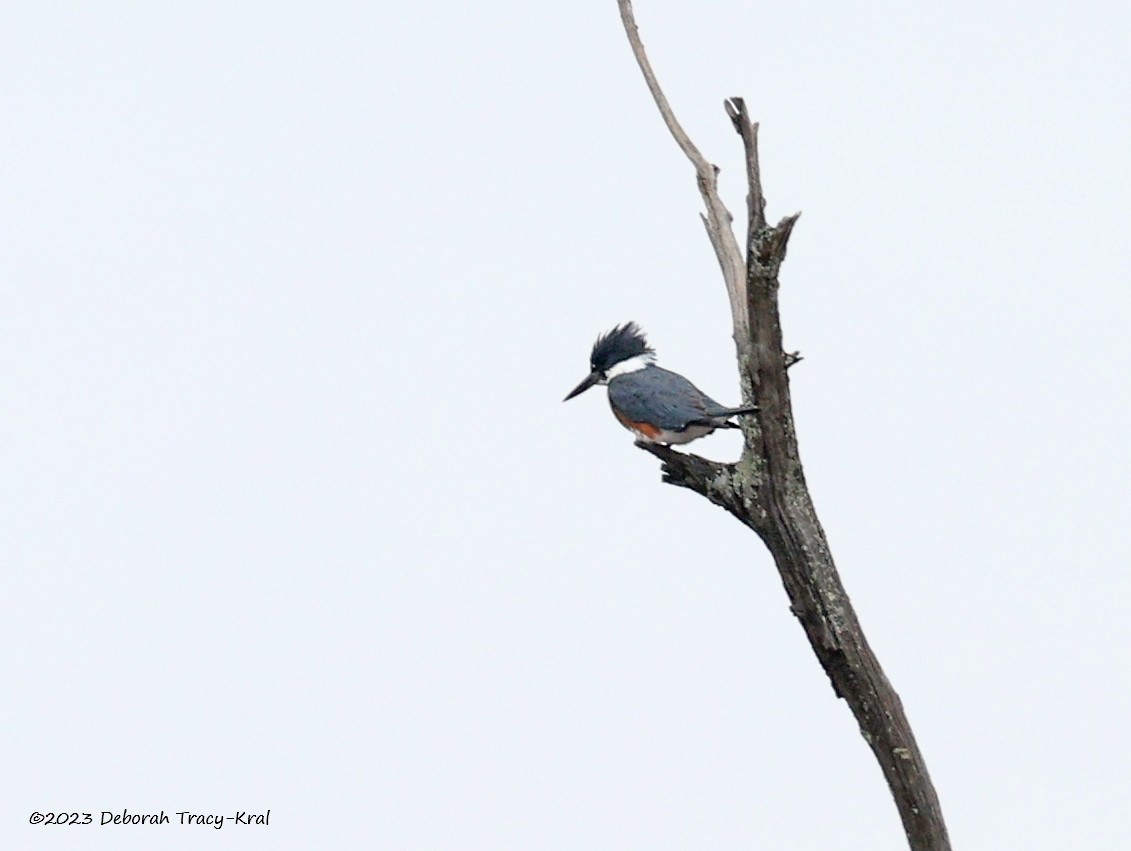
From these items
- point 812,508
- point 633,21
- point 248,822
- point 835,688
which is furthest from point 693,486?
point 248,822

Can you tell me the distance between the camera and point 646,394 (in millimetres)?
6480

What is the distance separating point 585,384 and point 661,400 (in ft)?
3.04

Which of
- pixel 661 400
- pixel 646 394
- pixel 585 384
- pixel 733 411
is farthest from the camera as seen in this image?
pixel 585 384

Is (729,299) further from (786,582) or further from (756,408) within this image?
(786,582)

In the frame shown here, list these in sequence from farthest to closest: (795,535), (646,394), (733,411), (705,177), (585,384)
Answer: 1. (585,384)
2. (646,394)
3. (705,177)
4. (733,411)
5. (795,535)

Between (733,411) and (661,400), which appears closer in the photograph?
(733,411)

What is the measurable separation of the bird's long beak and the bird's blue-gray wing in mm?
383

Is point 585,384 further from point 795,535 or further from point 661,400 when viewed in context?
point 795,535

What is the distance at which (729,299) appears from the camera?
5727 millimetres

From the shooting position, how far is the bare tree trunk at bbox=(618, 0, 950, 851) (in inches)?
205

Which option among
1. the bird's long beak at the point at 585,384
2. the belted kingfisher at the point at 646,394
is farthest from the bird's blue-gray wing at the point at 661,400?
the bird's long beak at the point at 585,384

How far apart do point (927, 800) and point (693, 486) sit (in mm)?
1546

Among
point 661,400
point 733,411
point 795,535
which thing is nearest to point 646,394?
point 661,400

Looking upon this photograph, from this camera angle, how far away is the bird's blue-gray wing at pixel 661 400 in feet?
20.4
